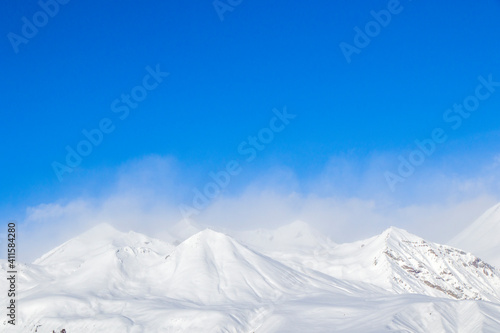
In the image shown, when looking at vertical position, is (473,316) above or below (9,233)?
below

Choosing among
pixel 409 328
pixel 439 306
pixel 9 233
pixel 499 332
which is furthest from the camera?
pixel 439 306

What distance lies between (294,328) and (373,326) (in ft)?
113

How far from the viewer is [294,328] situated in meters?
200

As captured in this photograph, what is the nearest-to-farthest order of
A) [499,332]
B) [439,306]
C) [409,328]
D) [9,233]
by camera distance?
[9,233] < [499,332] < [409,328] < [439,306]

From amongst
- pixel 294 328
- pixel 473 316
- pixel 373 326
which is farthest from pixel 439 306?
pixel 294 328

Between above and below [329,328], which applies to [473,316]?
below

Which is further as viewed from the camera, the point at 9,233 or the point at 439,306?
the point at 439,306

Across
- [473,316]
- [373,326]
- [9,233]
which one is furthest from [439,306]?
[9,233]

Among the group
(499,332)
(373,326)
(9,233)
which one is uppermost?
(9,233)

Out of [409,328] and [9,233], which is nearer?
[9,233]

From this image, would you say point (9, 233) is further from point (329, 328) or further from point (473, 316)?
point (473, 316)

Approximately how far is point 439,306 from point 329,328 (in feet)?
136

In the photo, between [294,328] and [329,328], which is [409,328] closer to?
[329,328]

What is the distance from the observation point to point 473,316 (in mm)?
180750
